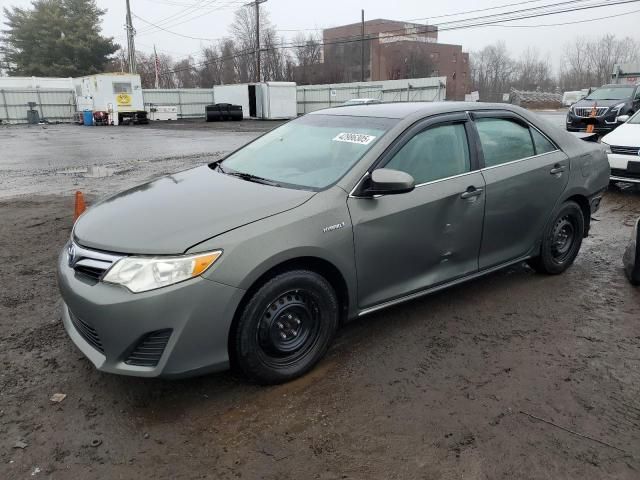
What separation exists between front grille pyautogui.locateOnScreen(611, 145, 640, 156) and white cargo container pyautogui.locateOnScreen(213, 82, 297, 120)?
31.9 meters

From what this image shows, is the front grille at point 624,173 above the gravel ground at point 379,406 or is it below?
above

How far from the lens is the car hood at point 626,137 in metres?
8.30

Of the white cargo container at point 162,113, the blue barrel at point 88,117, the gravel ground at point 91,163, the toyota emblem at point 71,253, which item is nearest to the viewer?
the toyota emblem at point 71,253

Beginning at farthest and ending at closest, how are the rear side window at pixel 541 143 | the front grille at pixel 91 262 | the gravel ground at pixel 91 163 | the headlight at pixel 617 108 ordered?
1. the headlight at pixel 617 108
2. the gravel ground at pixel 91 163
3. the rear side window at pixel 541 143
4. the front grille at pixel 91 262

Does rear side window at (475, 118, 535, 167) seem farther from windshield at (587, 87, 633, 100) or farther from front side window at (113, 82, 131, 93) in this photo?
front side window at (113, 82, 131, 93)

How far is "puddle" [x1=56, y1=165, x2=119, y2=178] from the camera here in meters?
11.4

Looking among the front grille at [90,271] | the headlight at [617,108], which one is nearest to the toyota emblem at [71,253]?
the front grille at [90,271]

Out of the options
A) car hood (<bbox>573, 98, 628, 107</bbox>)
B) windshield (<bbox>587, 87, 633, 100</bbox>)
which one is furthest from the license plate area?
windshield (<bbox>587, 87, 633, 100</bbox>)

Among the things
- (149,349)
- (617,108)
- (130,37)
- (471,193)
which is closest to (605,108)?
(617,108)

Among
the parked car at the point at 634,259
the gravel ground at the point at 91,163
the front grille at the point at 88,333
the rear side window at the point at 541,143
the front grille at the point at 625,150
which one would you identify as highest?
the rear side window at the point at 541,143

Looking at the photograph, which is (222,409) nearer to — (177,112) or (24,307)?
(24,307)

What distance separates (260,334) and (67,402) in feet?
3.85

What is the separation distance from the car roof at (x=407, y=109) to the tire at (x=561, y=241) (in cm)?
113

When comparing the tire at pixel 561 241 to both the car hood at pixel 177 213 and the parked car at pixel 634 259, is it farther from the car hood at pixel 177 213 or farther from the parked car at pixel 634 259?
the car hood at pixel 177 213
